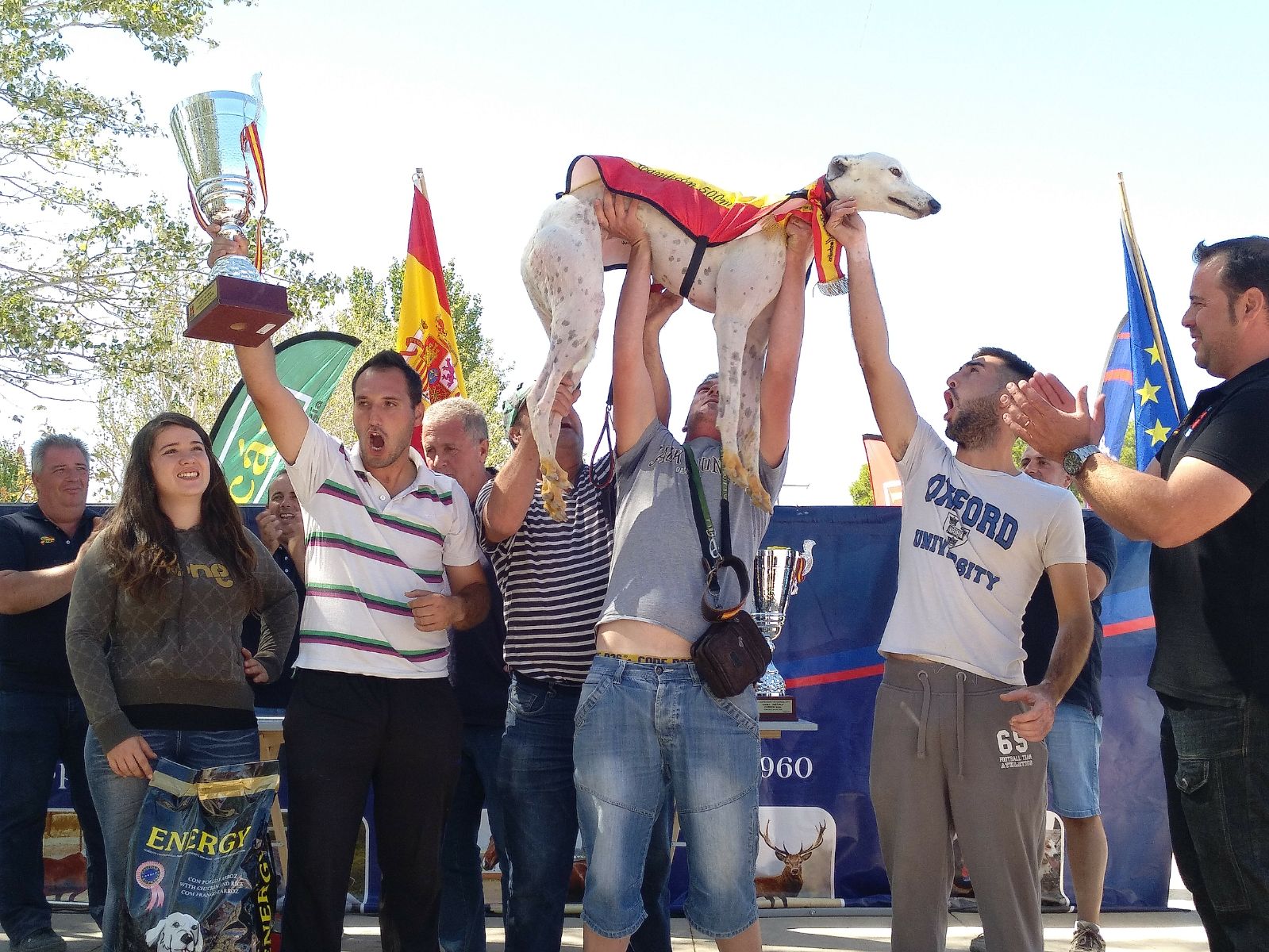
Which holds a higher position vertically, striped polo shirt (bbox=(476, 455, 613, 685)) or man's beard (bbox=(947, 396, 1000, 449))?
man's beard (bbox=(947, 396, 1000, 449))

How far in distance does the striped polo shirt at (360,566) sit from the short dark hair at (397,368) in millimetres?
247

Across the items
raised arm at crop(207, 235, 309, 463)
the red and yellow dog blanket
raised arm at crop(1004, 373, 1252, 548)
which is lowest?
raised arm at crop(1004, 373, 1252, 548)

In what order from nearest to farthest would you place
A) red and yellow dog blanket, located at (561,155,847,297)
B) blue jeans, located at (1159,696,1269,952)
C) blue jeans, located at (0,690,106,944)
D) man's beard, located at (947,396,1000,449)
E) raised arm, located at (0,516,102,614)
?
blue jeans, located at (1159,696,1269,952) < red and yellow dog blanket, located at (561,155,847,297) < man's beard, located at (947,396,1000,449) < raised arm, located at (0,516,102,614) < blue jeans, located at (0,690,106,944)

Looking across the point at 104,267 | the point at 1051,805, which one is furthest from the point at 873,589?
the point at 104,267

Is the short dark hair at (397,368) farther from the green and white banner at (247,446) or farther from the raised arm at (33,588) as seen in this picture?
the green and white banner at (247,446)

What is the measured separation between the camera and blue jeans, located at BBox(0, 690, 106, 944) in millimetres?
4219

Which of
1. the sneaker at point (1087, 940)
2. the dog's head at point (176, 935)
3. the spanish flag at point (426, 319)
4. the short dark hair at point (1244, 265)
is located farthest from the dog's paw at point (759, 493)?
the spanish flag at point (426, 319)

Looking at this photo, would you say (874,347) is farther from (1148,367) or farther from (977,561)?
(1148,367)

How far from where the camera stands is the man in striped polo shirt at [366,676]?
3027mm

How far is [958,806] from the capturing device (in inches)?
116

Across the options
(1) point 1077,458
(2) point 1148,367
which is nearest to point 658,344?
(1) point 1077,458

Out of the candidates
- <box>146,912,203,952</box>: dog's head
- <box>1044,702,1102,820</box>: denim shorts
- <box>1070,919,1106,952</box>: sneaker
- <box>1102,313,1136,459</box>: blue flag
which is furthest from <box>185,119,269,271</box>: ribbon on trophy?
<box>1102,313,1136,459</box>: blue flag

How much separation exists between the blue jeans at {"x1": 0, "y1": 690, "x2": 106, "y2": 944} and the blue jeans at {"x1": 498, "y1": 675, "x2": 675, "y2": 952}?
1.99 m

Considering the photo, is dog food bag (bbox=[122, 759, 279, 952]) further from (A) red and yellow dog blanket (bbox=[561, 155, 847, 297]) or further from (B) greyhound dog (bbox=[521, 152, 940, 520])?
(A) red and yellow dog blanket (bbox=[561, 155, 847, 297])
